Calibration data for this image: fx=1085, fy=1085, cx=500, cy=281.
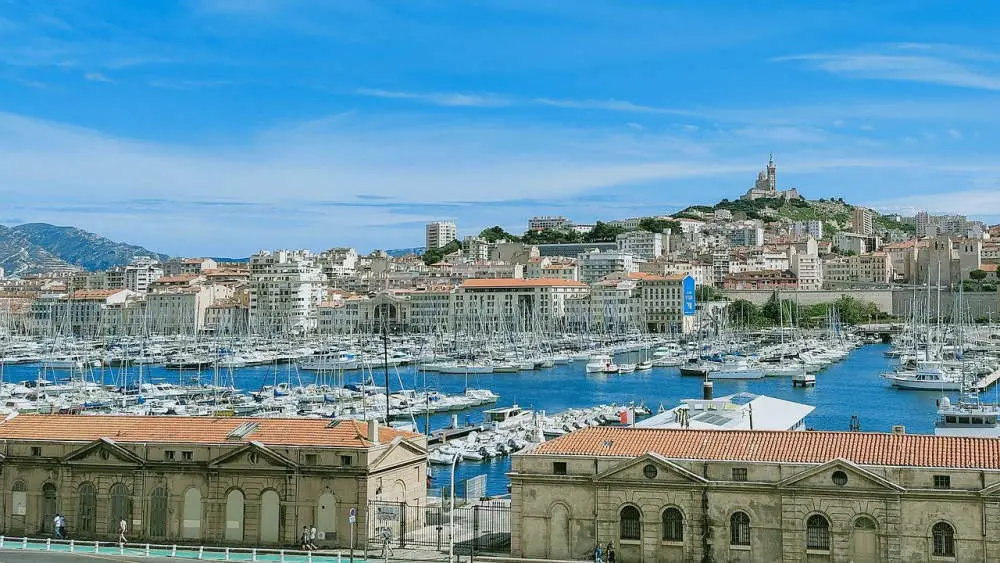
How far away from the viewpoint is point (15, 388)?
7700 cm

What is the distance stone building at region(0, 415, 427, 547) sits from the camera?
24.3 metres

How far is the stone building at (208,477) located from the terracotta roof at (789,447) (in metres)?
4.24

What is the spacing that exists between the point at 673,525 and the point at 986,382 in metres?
65.7

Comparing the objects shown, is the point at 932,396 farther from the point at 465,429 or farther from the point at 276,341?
the point at 276,341

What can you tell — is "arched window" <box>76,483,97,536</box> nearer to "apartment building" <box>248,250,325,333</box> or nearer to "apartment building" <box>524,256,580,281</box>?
"apartment building" <box>248,250,325,333</box>

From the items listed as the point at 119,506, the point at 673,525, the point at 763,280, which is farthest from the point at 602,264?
the point at 673,525

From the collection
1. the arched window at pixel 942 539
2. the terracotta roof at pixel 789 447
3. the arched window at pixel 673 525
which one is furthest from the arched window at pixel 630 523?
the arched window at pixel 942 539

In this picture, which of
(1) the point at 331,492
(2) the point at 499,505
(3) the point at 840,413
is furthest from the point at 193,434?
(3) the point at 840,413

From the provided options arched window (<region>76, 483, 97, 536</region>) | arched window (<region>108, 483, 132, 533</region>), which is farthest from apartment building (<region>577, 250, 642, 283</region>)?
arched window (<region>108, 483, 132, 533</region>)

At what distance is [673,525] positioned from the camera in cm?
2239

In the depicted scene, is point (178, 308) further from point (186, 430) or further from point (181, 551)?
point (181, 551)

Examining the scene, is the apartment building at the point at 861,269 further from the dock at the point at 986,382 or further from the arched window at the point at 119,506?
the arched window at the point at 119,506

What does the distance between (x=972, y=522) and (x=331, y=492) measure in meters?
13.3

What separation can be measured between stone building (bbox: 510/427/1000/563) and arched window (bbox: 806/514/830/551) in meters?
0.02
